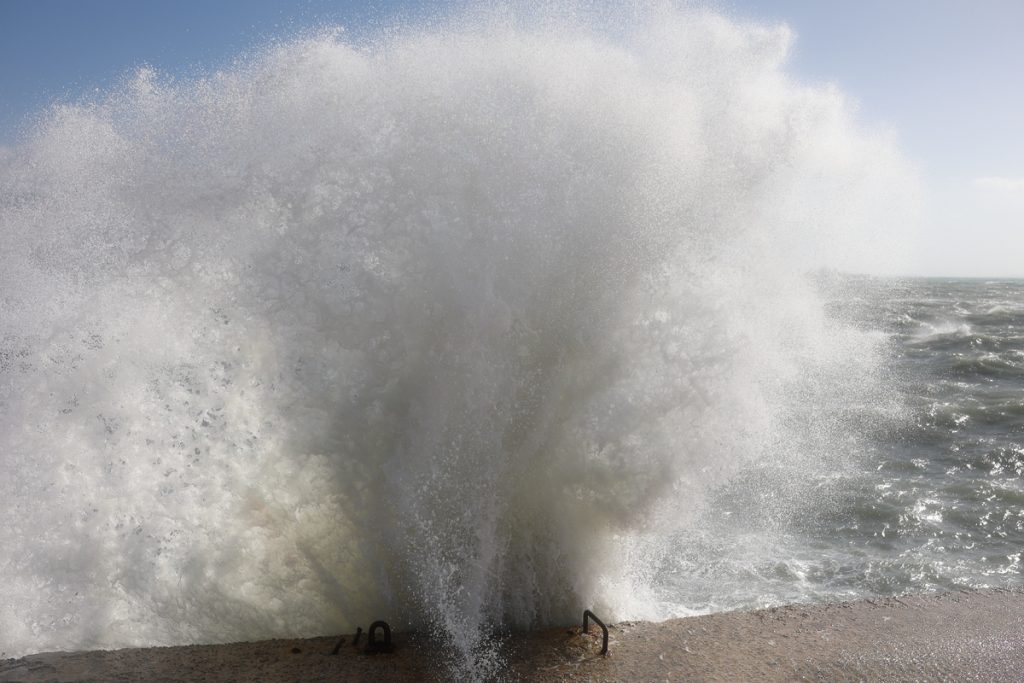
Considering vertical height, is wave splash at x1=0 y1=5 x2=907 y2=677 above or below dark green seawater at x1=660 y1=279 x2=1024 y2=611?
above

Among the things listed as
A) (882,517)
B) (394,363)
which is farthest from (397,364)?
(882,517)

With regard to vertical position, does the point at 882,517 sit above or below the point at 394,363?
below

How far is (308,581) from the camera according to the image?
3982mm

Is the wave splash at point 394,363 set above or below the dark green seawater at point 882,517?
above

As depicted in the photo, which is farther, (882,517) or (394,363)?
(882,517)

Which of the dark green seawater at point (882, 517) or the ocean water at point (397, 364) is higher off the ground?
the ocean water at point (397, 364)

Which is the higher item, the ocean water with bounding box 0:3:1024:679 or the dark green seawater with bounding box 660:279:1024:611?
the ocean water with bounding box 0:3:1024:679

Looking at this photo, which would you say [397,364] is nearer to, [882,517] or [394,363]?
[394,363]

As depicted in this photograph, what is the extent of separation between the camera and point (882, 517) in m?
6.71

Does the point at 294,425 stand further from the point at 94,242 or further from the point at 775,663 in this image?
the point at 775,663

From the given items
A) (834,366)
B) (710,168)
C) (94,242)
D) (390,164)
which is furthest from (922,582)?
(834,366)

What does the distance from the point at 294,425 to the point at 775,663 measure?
3.08 m

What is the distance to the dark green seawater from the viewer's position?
529cm

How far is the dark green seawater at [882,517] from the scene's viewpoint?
17.3 ft
